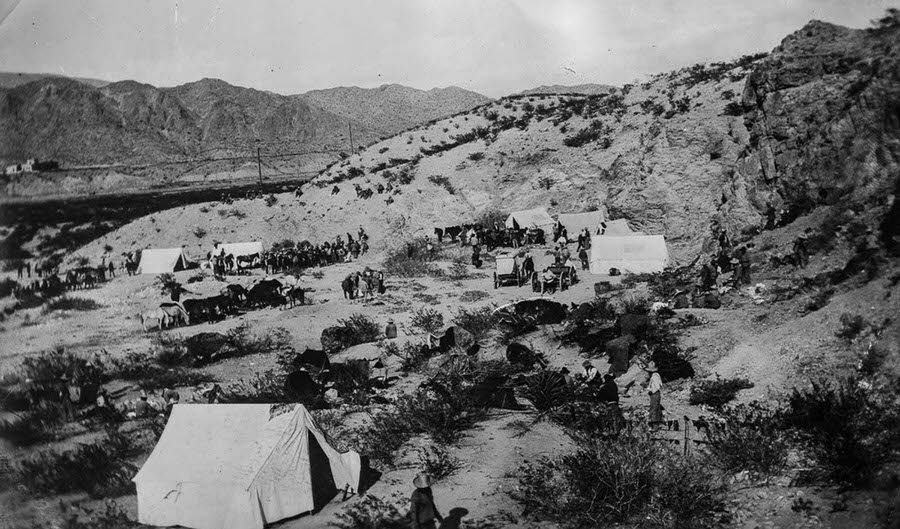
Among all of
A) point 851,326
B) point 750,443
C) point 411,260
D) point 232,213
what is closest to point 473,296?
point 411,260

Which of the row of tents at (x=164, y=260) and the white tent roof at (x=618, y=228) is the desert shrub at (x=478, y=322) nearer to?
the white tent roof at (x=618, y=228)

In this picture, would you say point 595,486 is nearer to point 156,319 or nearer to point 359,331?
point 359,331

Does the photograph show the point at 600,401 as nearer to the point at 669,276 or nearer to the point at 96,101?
the point at 669,276

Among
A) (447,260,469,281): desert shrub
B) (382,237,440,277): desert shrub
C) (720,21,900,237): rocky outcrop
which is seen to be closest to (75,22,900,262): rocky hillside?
(720,21,900,237): rocky outcrop

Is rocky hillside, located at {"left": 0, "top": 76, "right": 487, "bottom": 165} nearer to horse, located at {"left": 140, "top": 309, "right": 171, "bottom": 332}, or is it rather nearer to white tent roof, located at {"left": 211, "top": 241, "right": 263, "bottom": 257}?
white tent roof, located at {"left": 211, "top": 241, "right": 263, "bottom": 257}

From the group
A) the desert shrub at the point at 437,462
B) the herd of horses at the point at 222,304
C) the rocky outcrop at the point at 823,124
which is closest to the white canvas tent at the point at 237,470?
the desert shrub at the point at 437,462

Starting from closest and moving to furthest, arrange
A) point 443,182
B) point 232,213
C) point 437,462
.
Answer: point 437,462
point 232,213
point 443,182
